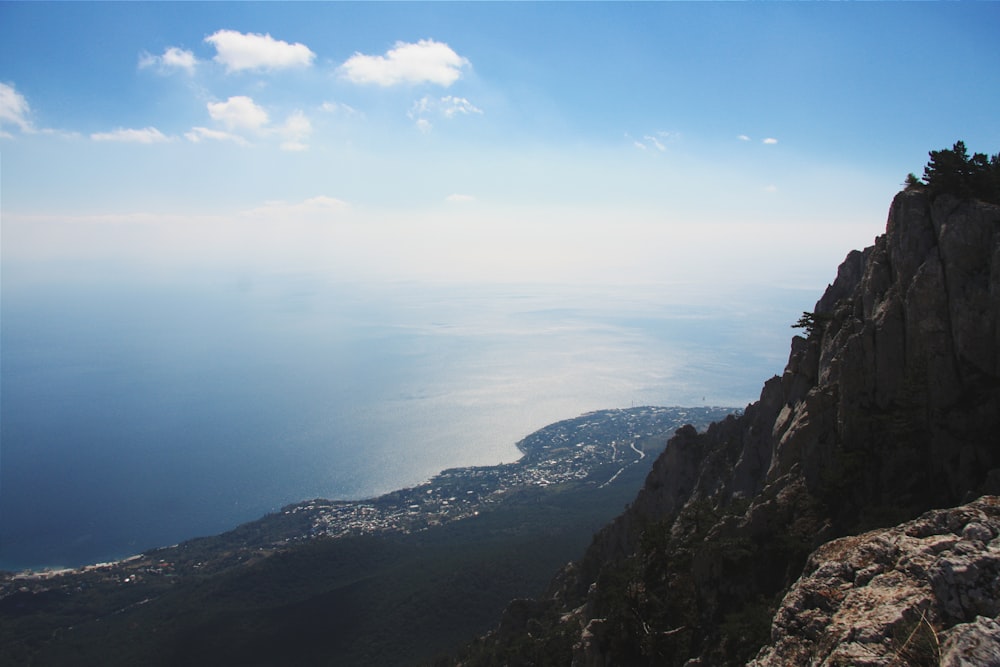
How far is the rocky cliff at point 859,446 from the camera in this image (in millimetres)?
19078

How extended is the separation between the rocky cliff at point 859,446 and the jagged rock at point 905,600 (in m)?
1.18

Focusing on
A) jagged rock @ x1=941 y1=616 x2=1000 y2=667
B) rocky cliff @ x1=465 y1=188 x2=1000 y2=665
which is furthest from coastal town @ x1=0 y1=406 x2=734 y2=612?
jagged rock @ x1=941 y1=616 x2=1000 y2=667

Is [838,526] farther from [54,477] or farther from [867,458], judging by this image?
[54,477]

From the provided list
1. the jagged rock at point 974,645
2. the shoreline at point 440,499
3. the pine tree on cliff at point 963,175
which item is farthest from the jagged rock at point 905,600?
the shoreline at point 440,499

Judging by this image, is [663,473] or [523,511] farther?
[523,511]

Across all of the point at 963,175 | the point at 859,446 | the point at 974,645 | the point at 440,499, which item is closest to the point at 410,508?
the point at 440,499

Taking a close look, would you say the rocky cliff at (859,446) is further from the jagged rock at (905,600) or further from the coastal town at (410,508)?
the coastal town at (410,508)

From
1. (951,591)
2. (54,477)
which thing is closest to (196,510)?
(54,477)

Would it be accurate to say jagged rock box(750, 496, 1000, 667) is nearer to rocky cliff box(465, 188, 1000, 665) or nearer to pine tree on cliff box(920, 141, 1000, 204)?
rocky cliff box(465, 188, 1000, 665)

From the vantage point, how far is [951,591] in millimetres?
10883

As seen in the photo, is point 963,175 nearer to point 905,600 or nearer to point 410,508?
point 905,600

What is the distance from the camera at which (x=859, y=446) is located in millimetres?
21469

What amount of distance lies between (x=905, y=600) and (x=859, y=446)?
11.4 meters

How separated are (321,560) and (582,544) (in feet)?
111
